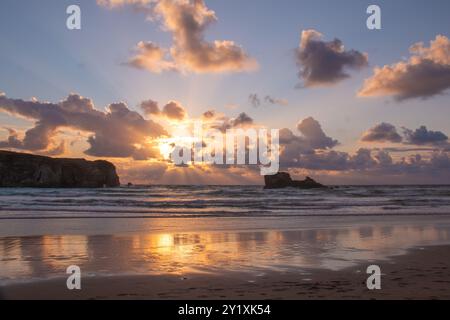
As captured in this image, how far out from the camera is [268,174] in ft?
342

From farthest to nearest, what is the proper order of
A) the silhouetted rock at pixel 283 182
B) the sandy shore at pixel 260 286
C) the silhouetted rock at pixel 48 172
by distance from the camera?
the silhouetted rock at pixel 48 172 < the silhouetted rock at pixel 283 182 < the sandy shore at pixel 260 286

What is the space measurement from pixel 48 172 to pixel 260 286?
10787 centimetres

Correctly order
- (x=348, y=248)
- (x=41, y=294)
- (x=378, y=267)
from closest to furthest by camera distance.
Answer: (x=41, y=294)
(x=378, y=267)
(x=348, y=248)

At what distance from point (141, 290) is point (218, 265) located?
9.55ft

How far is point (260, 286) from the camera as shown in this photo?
8586 millimetres

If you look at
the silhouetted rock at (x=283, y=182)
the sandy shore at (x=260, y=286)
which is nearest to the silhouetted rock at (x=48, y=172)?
the silhouetted rock at (x=283, y=182)

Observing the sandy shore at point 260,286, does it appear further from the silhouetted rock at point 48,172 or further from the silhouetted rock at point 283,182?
the silhouetted rock at point 48,172

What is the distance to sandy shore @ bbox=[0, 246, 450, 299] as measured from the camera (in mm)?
7848

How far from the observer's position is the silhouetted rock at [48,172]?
10475cm

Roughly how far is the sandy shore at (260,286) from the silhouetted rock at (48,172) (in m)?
104

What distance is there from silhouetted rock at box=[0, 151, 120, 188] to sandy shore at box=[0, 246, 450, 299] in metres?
104

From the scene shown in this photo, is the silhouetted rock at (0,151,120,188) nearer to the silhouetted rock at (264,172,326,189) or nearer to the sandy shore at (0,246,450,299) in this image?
the silhouetted rock at (264,172,326,189)
